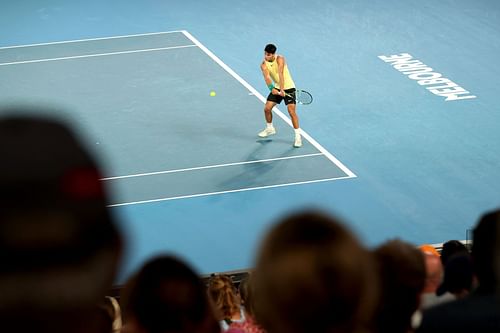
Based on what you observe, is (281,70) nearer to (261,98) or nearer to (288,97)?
(288,97)

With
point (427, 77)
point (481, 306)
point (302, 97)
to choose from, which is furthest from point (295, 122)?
point (481, 306)

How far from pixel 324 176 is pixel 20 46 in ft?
32.4

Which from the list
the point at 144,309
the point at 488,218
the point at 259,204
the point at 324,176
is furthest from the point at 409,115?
the point at 144,309

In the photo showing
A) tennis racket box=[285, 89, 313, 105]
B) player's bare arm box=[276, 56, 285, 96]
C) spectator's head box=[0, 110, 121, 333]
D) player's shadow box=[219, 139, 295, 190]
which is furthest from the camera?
tennis racket box=[285, 89, 313, 105]

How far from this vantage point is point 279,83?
15.0 m

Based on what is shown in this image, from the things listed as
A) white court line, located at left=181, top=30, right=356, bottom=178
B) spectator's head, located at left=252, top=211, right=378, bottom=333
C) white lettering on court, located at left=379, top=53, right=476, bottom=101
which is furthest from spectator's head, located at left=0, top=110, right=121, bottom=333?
white lettering on court, located at left=379, top=53, right=476, bottom=101

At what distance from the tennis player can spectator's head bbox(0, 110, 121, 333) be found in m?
13.3

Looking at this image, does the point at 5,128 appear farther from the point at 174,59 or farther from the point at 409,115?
the point at 174,59

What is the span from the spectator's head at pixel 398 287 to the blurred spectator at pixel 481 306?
41 centimetres

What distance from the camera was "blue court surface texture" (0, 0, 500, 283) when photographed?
12.9m

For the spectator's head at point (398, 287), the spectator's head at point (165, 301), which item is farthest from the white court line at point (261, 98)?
the spectator's head at point (165, 301)

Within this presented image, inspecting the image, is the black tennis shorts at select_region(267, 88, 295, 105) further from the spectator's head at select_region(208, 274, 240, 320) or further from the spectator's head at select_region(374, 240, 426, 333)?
the spectator's head at select_region(374, 240, 426, 333)

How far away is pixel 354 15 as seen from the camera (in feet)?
74.5

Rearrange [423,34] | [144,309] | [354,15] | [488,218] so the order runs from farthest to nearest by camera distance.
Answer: [354,15] < [423,34] < [488,218] < [144,309]
